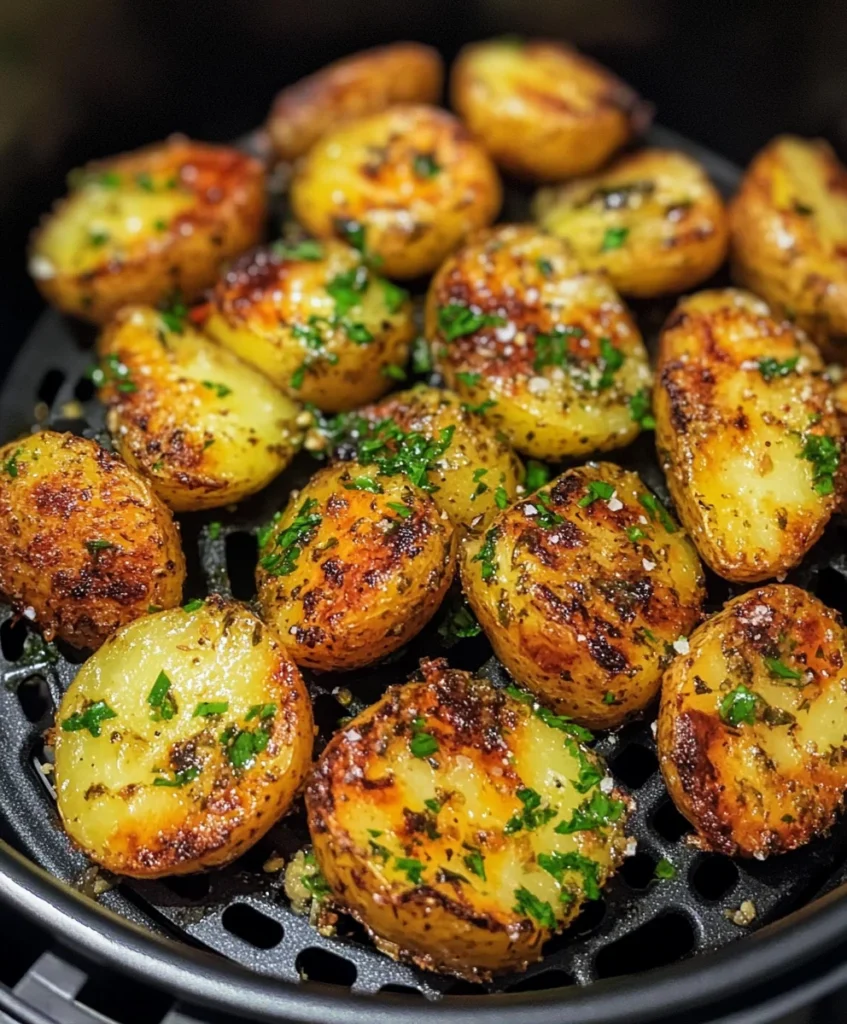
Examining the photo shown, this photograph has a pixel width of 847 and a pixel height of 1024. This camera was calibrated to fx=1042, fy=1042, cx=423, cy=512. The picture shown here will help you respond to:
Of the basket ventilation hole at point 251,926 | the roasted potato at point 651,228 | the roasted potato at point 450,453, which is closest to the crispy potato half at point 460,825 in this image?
the basket ventilation hole at point 251,926

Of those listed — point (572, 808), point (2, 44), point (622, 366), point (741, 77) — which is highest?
point (2, 44)

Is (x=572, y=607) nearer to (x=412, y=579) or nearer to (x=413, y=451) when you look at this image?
(x=412, y=579)

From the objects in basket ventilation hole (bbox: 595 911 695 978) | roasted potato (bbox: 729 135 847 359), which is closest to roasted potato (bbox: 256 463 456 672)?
basket ventilation hole (bbox: 595 911 695 978)

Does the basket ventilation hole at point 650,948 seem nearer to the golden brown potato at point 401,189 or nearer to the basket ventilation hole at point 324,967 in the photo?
the basket ventilation hole at point 324,967

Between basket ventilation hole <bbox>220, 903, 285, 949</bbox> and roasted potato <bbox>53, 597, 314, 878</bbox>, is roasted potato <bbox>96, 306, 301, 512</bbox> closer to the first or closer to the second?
roasted potato <bbox>53, 597, 314, 878</bbox>

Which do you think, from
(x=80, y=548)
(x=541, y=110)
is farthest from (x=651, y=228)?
(x=80, y=548)

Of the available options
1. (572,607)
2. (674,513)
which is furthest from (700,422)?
(572,607)
